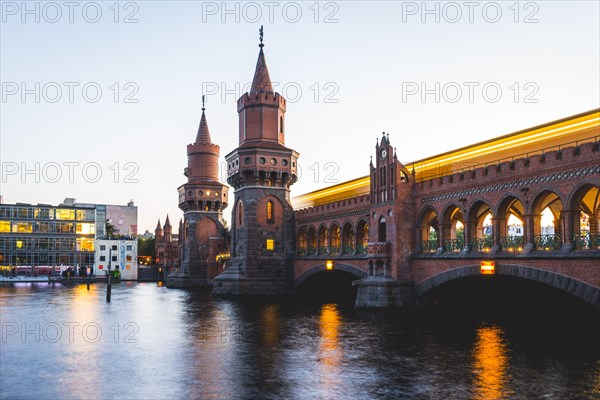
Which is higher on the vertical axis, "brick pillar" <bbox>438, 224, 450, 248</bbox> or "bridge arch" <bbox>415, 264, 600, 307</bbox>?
"brick pillar" <bbox>438, 224, 450, 248</bbox>

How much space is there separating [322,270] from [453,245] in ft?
71.6

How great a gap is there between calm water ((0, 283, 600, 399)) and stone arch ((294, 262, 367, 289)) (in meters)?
11.0

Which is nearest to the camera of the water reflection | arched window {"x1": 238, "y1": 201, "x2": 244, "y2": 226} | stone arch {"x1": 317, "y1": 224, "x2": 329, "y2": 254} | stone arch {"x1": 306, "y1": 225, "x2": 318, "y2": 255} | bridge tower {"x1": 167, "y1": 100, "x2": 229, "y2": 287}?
the water reflection

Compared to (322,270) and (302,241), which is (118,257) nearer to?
(302,241)

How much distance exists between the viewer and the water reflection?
17.9 m

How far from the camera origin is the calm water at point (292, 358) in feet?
59.6

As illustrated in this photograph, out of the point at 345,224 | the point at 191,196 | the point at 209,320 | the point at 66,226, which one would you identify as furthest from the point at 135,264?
the point at 209,320

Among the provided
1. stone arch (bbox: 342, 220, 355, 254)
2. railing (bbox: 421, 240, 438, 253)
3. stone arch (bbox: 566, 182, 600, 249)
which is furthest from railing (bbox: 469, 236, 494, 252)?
stone arch (bbox: 342, 220, 355, 254)

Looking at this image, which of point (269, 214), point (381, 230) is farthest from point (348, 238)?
point (269, 214)

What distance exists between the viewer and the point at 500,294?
44.8 metres

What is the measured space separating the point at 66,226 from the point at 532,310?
104 meters

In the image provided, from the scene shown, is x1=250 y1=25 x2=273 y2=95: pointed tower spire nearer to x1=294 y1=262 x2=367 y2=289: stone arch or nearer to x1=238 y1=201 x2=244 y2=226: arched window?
x1=238 y1=201 x2=244 y2=226: arched window

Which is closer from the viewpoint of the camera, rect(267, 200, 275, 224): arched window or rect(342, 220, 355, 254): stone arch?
rect(342, 220, 355, 254): stone arch

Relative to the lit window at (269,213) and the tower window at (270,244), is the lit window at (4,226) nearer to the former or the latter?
the lit window at (269,213)
